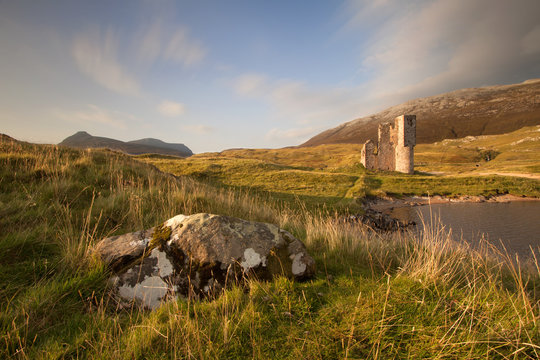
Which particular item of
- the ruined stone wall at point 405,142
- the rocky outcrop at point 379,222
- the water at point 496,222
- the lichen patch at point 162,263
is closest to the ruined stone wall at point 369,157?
the ruined stone wall at point 405,142

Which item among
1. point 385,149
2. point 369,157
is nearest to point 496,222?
point 369,157

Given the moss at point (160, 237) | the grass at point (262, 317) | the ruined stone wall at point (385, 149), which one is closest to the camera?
the grass at point (262, 317)

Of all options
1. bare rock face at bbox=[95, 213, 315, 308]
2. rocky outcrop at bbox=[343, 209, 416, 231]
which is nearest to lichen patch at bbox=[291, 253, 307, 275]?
bare rock face at bbox=[95, 213, 315, 308]

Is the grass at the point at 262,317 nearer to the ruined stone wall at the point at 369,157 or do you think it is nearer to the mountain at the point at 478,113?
the ruined stone wall at the point at 369,157

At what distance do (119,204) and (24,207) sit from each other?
168 cm

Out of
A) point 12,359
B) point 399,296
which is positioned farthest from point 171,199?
point 399,296

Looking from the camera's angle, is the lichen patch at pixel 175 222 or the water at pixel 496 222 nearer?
the lichen patch at pixel 175 222

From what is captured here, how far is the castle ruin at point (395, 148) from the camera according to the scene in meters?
32.3

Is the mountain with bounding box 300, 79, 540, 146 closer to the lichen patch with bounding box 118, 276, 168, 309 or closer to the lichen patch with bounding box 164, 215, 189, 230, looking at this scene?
the lichen patch with bounding box 164, 215, 189, 230

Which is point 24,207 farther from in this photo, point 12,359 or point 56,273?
point 12,359

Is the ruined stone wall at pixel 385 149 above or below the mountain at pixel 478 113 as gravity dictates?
below

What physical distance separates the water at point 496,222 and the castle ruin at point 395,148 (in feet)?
49.6

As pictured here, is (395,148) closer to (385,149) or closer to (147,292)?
(385,149)

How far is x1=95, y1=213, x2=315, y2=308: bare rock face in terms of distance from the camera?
3143 mm
